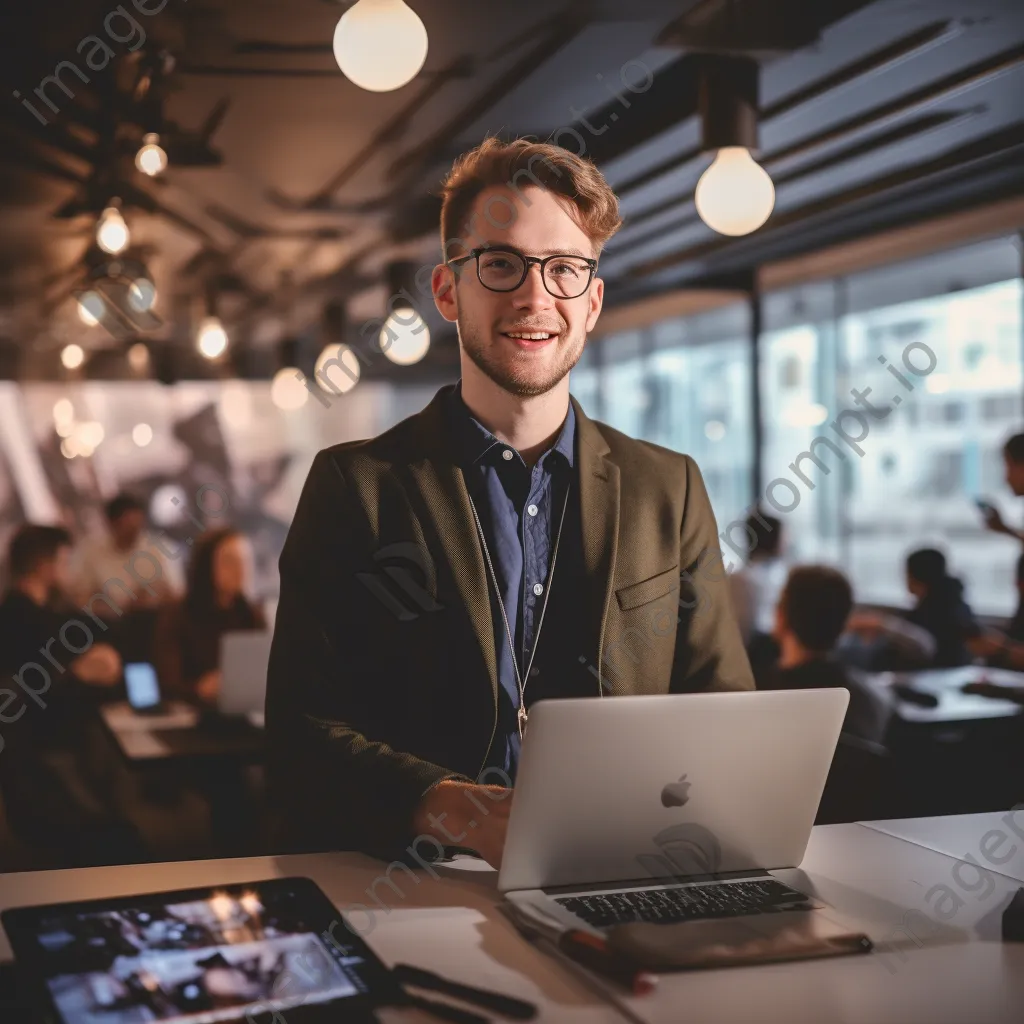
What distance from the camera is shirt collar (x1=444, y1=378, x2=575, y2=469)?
188cm

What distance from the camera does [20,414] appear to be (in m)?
10.1

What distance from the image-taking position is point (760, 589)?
624cm

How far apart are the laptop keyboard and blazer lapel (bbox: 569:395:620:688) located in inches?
18.2

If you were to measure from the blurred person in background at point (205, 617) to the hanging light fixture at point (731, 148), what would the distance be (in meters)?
2.54

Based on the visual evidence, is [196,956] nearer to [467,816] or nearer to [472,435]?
[467,816]

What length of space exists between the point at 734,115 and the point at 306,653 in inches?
115

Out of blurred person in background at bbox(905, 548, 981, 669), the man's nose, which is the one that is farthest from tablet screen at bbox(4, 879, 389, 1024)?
blurred person in background at bbox(905, 548, 981, 669)

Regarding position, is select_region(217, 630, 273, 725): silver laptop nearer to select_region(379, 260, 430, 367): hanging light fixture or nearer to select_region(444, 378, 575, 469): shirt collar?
select_region(444, 378, 575, 469): shirt collar

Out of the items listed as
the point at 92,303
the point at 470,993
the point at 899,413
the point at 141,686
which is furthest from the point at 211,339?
the point at 470,993

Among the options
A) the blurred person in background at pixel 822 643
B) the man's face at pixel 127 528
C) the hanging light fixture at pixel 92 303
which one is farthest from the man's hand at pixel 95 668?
the man's face at pixel 127 528

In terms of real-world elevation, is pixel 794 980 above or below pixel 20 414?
below

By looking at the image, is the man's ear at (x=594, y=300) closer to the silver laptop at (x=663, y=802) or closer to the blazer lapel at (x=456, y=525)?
the blazer lapel at (x=456, y=525)

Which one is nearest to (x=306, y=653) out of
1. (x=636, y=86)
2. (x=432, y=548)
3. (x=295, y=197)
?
(x=432, y=548)

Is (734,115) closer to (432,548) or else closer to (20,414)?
(432,548)
